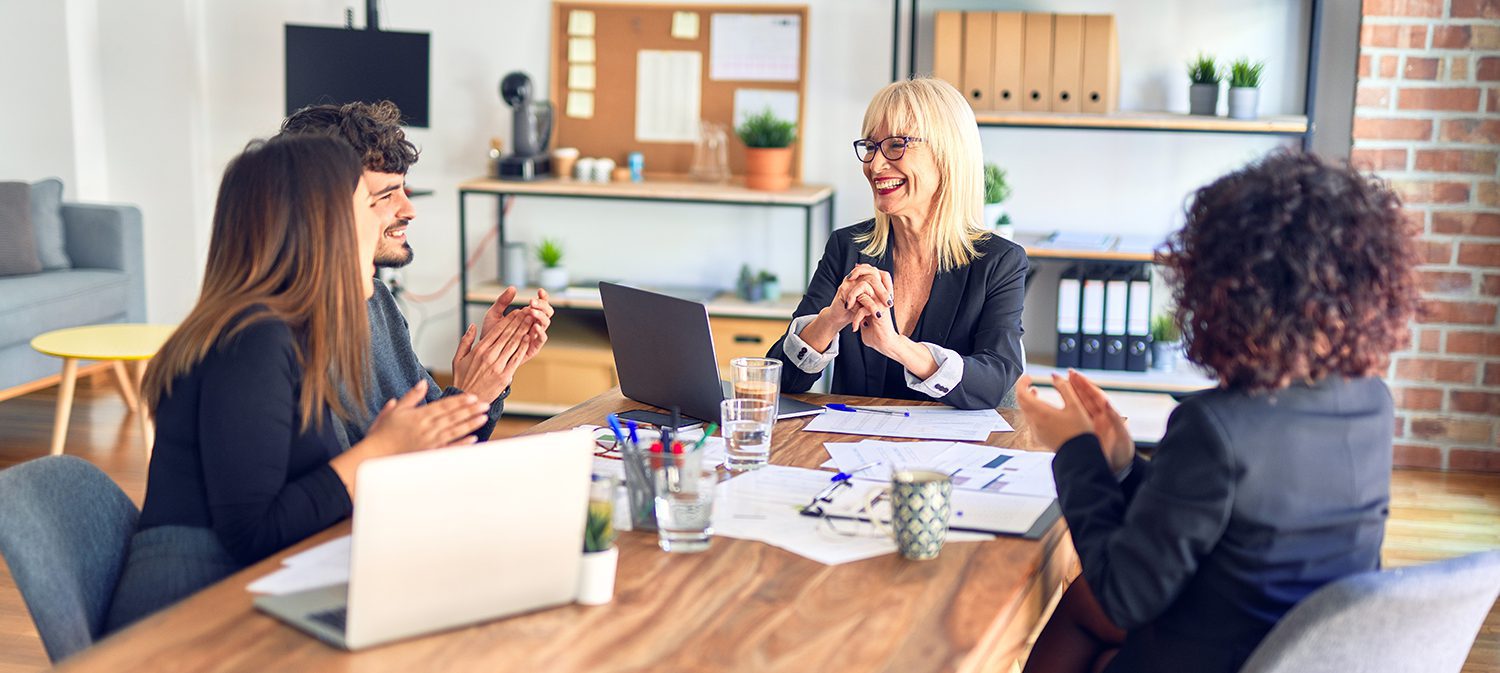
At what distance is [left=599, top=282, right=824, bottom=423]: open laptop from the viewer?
2.07m

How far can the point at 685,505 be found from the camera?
5.07 ft

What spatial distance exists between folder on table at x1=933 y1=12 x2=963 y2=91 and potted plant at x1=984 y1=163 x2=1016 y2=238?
0.29 metres

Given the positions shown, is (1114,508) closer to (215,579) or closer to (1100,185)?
(215,579)

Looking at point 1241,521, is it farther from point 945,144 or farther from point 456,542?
point 945,144

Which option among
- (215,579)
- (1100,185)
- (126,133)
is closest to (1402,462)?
(1100,185)

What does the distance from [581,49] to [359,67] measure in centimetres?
77

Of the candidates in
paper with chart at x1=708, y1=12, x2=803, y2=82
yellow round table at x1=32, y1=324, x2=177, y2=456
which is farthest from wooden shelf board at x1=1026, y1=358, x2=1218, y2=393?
yellow round table at x1=32, y1=324, x2=177, y2=456

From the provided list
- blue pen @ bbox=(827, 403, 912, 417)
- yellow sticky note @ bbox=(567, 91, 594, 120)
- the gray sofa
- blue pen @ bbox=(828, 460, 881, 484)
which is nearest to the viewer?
blue pen @ bbox=(828, 460, 881, 484)

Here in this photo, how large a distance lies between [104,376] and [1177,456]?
4.98m

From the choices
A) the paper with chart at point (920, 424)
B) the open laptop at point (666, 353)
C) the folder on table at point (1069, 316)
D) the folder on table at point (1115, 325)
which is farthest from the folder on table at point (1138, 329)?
the open laptop at point (666, 353)

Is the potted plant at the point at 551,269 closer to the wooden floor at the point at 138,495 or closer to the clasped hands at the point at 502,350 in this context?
the wooden floor at the point at 138,495

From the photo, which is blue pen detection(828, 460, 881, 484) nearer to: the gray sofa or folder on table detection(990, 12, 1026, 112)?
folder on table detection(990, 12, 1026, 112)

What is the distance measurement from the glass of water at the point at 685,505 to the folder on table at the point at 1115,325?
9.77ft

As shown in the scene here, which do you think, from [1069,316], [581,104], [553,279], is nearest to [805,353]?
[1069,316]
